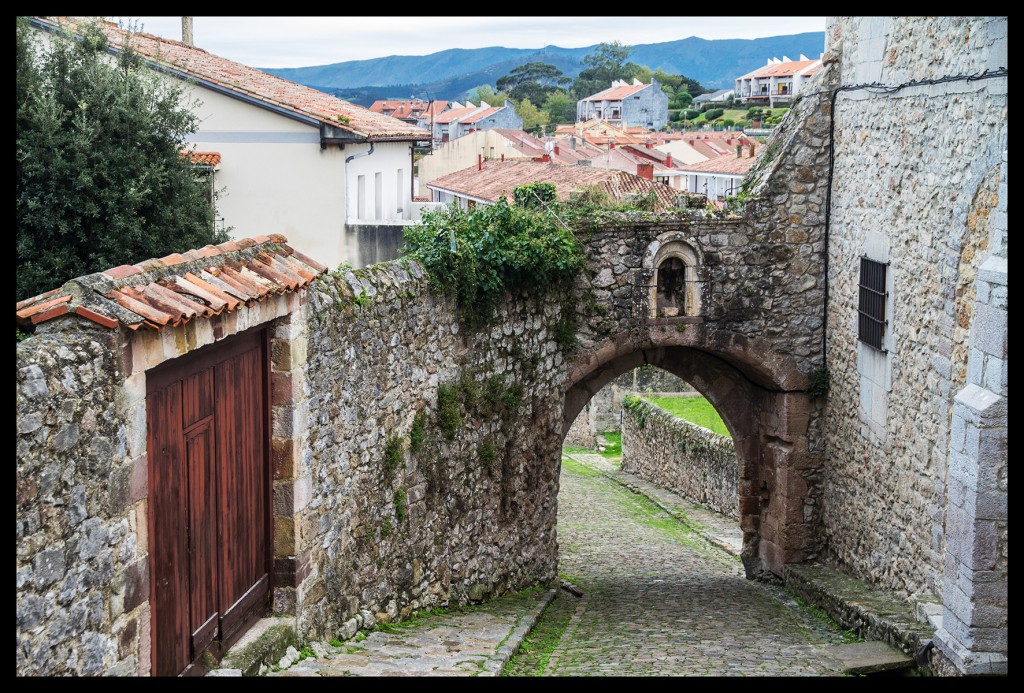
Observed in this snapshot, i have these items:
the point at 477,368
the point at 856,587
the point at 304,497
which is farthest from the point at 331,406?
the point at 856,587

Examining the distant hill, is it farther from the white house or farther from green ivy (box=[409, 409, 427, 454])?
green ivy (box=[409, 409, 427, 454])

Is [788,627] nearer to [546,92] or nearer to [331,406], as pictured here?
[331,406]

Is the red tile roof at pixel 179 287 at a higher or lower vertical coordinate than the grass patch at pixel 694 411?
higher

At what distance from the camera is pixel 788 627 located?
37.3ft

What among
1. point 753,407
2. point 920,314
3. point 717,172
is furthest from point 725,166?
point 920,314

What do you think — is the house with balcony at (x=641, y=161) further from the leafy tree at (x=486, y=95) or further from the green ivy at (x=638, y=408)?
the green ivy at (x=638, y=408)

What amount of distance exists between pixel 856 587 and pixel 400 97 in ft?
117

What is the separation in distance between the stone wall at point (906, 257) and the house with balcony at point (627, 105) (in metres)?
65.7

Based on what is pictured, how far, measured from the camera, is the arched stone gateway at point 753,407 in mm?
13117

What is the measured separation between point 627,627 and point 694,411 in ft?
53.4

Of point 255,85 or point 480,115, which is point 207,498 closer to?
point 255,85

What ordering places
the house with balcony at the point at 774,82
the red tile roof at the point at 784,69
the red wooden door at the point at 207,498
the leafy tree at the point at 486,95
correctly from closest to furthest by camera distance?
the red wooden door at the point at 207,498
the leafy tree at the point at 486,95
the house with balcony at the point at 774,82
the red tile roof at the point at 784,69

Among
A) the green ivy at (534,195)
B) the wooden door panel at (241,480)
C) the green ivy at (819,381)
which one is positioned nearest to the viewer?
the wooden door panel at (241,480)

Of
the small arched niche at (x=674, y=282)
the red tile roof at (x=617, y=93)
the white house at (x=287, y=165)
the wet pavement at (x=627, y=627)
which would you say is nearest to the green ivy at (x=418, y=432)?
the wet pavement at (x=627, y=627)
